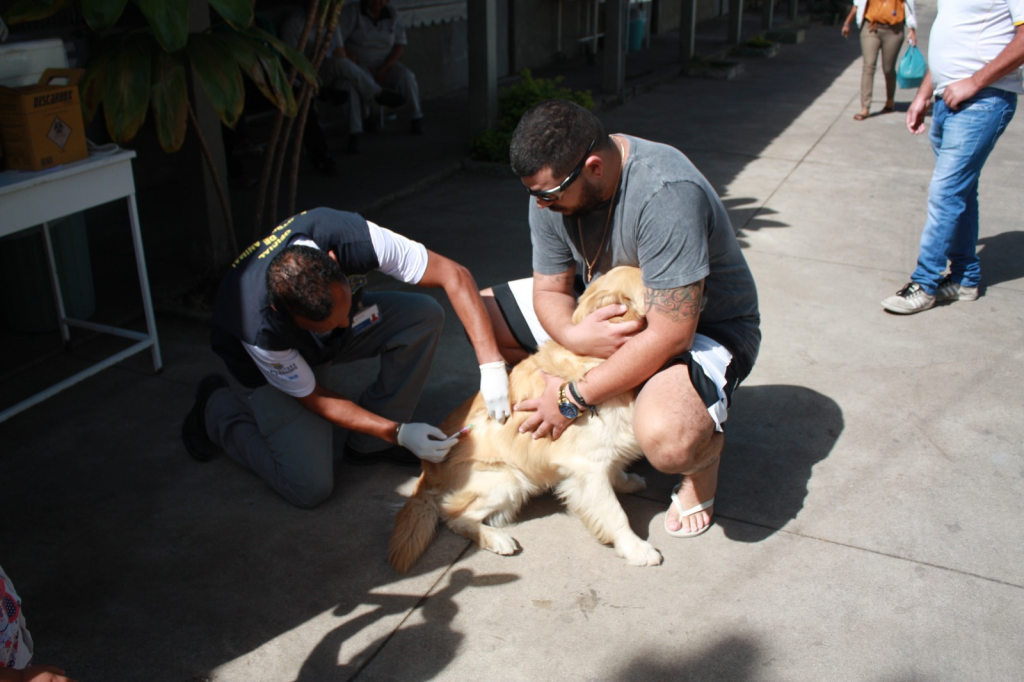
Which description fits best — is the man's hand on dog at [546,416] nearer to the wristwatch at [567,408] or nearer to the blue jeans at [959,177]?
the wristwatch at [567,408]

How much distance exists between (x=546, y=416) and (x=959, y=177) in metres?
3.19

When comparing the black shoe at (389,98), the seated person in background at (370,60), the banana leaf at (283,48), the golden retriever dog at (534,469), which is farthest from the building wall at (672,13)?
the golden retriever dog at (534,469)

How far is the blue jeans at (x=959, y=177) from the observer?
448 centimetres

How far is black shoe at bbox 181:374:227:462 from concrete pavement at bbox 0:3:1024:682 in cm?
9

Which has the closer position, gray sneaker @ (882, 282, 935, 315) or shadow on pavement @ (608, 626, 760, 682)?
shadow on pavement @ (608, 626, 760, 682)

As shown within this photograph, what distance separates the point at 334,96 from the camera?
807cm

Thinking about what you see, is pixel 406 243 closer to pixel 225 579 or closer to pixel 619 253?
pixel 619 253

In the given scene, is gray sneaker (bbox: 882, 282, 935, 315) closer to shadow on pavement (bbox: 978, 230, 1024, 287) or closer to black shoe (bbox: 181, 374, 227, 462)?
shadow on pavement (bbox: 978, 230, 1024, 287)

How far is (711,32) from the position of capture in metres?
18.4

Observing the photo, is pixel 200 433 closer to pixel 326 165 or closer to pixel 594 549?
pixel 594 549

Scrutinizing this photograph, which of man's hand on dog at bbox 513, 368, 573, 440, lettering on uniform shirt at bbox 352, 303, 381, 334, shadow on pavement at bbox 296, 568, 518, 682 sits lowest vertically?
shadow on pavement at bbox 296, 568, 518, 682

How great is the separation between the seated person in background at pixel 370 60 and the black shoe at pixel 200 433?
5.09m

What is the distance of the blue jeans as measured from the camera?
14.7 feet

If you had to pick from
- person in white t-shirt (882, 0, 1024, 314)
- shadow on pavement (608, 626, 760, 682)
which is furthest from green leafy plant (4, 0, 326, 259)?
person in white t-shirt (882, 0, 1024, 314)
